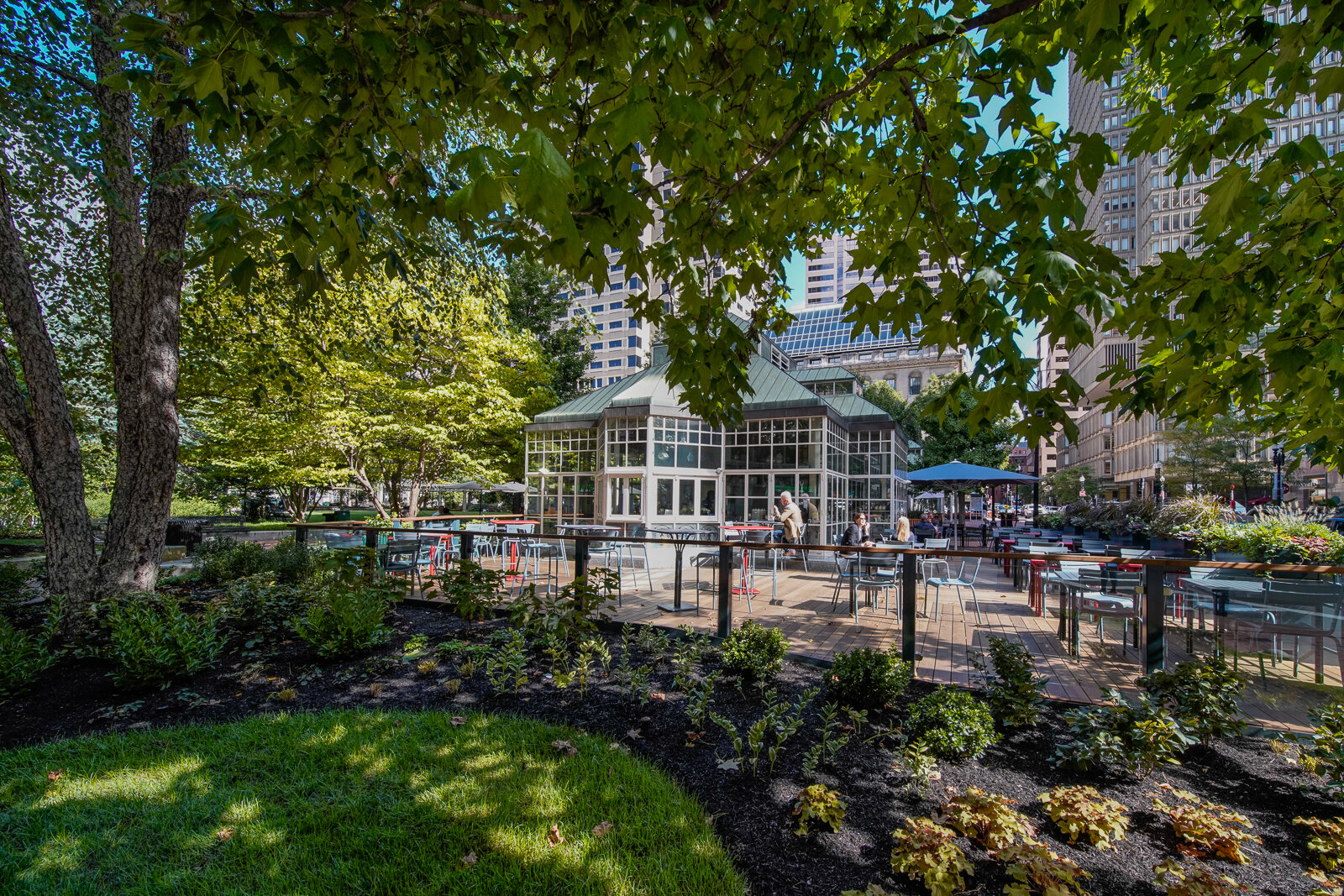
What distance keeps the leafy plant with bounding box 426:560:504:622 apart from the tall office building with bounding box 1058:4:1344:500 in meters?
34.4

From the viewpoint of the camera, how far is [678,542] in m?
6.69

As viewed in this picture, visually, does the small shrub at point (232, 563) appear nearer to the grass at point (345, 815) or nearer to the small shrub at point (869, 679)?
the grass at point (345, 815)

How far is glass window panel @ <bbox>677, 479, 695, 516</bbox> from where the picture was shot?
14719 millimetres

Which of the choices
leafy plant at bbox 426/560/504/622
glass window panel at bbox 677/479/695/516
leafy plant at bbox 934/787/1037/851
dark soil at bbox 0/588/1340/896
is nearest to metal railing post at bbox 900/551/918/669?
dark soil at bbox 0/588/1340/896

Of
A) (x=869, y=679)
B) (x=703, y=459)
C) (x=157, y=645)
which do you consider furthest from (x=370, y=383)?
(x=869, y=679)

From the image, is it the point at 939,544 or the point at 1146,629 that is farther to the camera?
the point at 939,544

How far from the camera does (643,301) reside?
4.49 m

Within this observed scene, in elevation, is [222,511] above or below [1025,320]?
below

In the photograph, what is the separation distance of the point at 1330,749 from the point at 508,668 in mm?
5469

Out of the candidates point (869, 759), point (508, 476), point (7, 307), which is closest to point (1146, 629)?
point (869, 759)

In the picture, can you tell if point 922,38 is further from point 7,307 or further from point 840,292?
point 840,292

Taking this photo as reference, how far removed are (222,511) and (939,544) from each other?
32.9 m

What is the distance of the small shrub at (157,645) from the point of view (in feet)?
15.2

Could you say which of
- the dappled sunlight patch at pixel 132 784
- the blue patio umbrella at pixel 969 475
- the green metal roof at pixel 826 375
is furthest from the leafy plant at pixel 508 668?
the green metal roof at pixel 826 375
